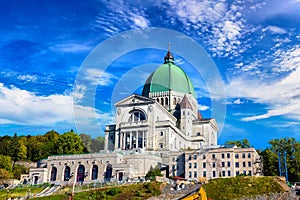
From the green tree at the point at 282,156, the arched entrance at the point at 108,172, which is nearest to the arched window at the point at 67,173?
the arched entrance at the point at 108,172

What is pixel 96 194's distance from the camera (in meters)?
60.2

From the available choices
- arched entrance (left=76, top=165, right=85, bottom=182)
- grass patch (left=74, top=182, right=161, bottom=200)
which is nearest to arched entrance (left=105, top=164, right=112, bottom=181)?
arched entrance (left=76, top=165, right=85, bottom=182)

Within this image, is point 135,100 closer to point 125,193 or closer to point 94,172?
point 94,172

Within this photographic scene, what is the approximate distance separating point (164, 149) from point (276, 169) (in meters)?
26.4

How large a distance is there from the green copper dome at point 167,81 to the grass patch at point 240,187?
53517 mm

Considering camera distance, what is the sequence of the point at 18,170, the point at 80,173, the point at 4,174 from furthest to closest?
the point at 18,170 → the point at 4,174 → the point at 80,173

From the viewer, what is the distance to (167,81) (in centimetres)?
11269

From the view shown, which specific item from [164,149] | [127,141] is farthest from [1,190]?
[164,149]

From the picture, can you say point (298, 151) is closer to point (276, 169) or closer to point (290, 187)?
point (276, 169)

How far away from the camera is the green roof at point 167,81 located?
113 m

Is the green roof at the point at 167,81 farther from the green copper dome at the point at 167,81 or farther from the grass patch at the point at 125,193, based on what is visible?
the grass patch at the point at 125,193

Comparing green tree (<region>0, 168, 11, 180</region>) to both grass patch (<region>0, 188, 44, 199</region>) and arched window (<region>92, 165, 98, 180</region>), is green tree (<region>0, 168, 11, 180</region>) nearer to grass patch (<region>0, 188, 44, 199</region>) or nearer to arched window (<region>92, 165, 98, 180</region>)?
grass patch (<region>0, 188, 44, 199</region>)

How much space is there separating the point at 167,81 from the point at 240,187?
187ft

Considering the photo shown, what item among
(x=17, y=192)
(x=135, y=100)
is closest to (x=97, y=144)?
(x=135, y=100)
